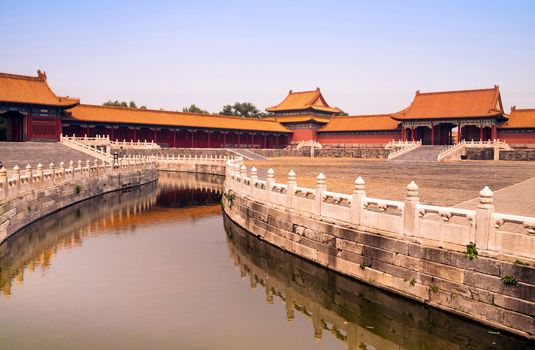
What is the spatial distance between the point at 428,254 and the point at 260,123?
61215mm

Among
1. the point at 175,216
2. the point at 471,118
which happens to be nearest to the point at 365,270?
the point at 175,216

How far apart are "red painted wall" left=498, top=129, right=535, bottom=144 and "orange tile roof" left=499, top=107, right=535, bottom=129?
3.09ft

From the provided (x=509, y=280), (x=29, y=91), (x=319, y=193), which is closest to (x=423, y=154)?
(x=319, y=193)

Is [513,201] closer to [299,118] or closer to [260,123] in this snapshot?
[260,123]

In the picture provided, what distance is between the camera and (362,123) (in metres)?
66.2

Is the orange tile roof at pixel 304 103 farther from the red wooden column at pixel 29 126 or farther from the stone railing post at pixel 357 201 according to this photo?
the stone railing post at pixel 357 201

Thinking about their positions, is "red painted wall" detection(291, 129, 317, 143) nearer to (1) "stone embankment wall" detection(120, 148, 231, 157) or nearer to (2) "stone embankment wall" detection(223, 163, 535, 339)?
(1) "stone embankment wall" detection(120, 148, 231, 157)

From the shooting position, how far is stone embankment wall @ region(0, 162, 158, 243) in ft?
54.4

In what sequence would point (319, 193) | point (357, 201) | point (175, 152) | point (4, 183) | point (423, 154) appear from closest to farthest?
point (357, 201)
point (319, 193)
point (4, 183)
point (423, 154)
point (175, 152)

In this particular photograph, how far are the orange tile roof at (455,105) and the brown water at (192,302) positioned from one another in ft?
149

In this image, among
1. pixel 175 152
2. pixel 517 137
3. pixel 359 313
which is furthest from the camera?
pixel 175 152

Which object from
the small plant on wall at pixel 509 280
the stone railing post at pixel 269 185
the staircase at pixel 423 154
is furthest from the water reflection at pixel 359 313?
the staircase at pixel 423 154

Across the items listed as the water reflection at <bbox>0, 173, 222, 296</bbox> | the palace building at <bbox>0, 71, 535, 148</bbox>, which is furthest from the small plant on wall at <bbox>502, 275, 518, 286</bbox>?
the palace building at <bbox>0, 71, 535, 148</bbox>

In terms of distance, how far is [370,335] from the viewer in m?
9.73
